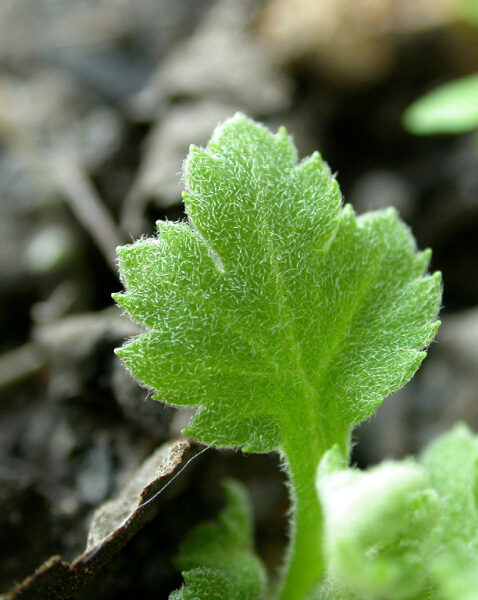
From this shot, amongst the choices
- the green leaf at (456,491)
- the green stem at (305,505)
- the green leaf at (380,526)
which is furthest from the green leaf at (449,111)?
the green leaf at (380,526)

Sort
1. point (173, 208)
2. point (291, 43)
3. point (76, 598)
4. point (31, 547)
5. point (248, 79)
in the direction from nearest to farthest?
point (76, 598) < point (31, 547) < point (173, 208) < point (248, 79) < point (291, 43)

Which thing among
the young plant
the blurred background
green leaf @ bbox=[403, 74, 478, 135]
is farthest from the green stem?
green leaf @ bbox=[403, 74, 478, 135]

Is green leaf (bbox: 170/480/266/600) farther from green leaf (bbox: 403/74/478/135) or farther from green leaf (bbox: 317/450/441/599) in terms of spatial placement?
green leaf (bbox: 403/74/478/135)

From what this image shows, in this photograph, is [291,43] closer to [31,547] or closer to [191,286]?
[191,286]

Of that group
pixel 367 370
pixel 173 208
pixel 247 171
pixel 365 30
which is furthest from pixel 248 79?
pixel 367 370

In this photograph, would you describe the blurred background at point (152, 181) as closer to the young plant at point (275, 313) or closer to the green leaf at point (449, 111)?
the green leaf at point (449, 111)

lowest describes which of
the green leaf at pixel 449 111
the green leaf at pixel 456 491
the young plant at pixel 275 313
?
the green leaf at pixel 456 491
